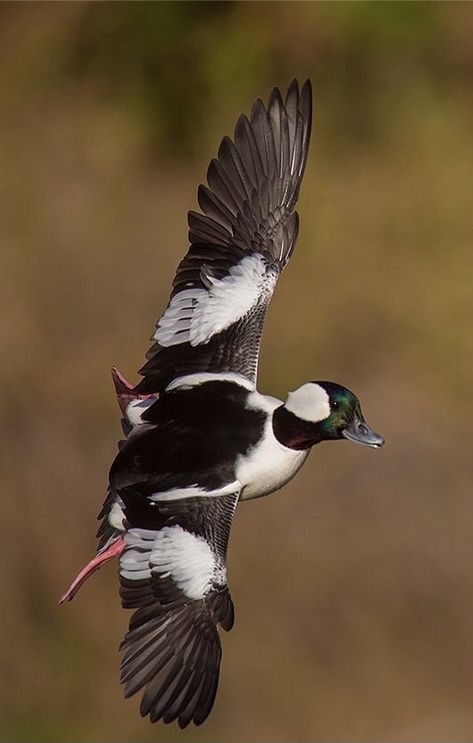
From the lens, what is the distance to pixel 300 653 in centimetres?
545

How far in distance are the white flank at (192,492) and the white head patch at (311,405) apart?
0.17 meters

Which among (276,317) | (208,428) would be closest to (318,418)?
(208,428)

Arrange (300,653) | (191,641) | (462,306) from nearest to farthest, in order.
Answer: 1. (191,641)
2. (300,653)
3. (462,306)

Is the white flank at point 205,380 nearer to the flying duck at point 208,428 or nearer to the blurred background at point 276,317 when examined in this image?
the flying duck at point 208,428

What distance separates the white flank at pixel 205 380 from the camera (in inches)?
124

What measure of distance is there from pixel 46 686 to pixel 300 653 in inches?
29.1

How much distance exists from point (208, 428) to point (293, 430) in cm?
14

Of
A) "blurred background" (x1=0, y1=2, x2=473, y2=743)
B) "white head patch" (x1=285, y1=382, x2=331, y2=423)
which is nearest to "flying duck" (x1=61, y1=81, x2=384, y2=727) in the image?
"white head patch" (x1=285, y1=382, x2=331, y2=423)

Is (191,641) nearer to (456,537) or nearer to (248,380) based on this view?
(248,380)

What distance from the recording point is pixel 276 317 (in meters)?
5.81

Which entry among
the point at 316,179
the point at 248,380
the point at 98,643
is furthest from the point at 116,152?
the point at 248,380

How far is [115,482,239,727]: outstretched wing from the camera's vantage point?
2994mm

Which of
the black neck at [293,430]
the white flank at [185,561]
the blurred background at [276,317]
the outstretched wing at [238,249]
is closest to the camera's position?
the white flank at [185,561]

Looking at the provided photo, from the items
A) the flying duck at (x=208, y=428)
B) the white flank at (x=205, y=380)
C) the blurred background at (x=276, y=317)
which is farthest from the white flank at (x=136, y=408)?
the blurred background at (x=276, y=317)
